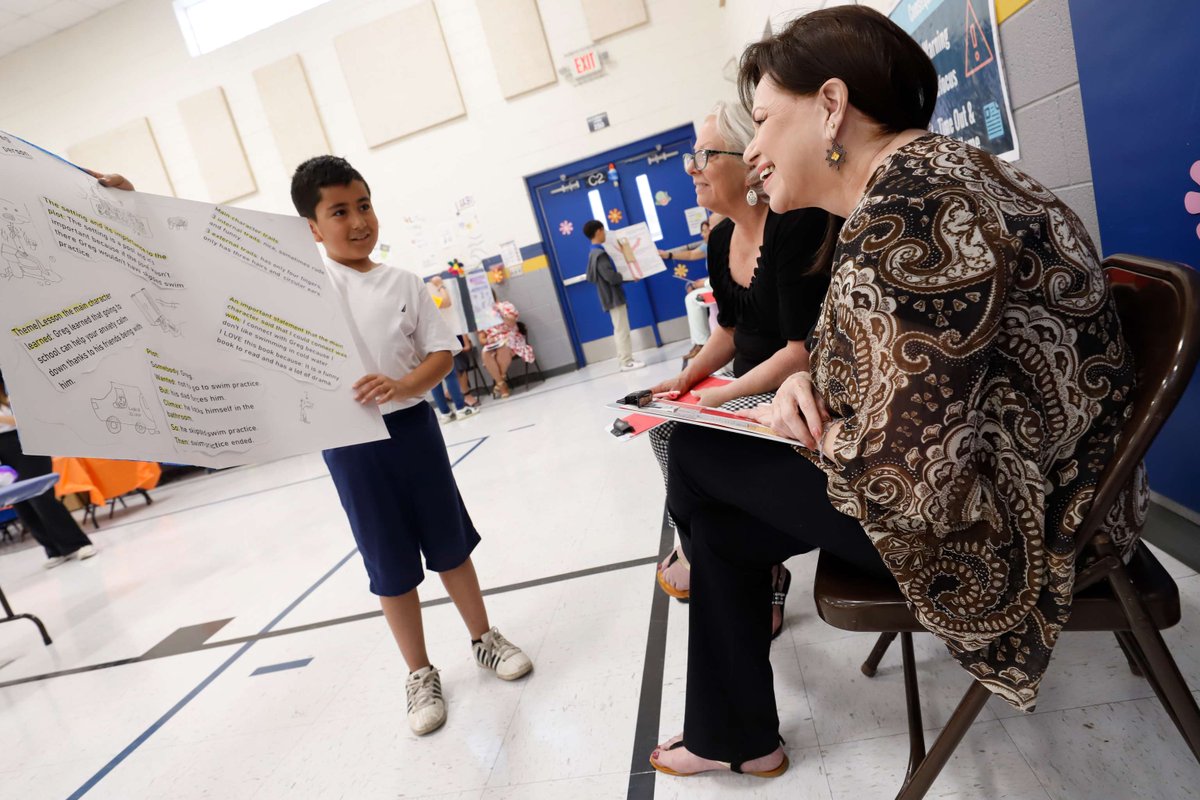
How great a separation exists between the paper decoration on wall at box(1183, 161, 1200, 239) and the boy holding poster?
1.58 metres

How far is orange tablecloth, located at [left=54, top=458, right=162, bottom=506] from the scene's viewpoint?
568cm

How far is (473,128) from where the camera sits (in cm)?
733

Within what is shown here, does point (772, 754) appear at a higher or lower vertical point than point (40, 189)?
lower

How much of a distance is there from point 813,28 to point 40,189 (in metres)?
1.27

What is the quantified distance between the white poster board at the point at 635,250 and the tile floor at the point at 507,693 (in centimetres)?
319

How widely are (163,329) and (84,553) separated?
4.72m

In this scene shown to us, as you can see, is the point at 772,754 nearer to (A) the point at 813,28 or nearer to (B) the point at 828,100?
(B) the point at 828,100

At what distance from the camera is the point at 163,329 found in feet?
3.89

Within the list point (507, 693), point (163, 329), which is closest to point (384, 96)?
point (163, 329)

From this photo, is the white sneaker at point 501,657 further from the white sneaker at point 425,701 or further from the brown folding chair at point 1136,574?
the brown folding chair at point 1136,574

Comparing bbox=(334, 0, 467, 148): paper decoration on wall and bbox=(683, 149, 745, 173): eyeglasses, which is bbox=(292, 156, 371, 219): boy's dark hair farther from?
bbox=(334, 0, 467, 148): paper decoration on wall

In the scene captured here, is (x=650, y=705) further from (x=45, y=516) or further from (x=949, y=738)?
(x=45, y=516)

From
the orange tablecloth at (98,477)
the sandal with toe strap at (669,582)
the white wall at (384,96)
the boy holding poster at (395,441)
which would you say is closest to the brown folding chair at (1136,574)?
the sandal with toe strap at (669,582)

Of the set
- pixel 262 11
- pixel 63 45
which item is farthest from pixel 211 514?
pixel 63 45
